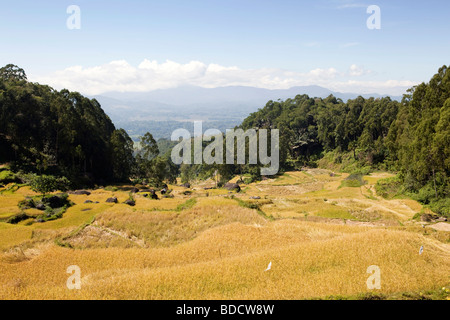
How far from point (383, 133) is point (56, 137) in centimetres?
9337

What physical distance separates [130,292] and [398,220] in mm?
33300

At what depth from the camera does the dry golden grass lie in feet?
42.1

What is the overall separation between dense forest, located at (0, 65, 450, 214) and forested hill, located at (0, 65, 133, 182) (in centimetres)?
18

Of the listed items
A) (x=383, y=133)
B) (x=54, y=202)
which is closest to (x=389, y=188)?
(x=383, y=133)

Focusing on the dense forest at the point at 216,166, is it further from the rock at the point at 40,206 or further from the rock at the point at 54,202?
the rock at the point at 40,206

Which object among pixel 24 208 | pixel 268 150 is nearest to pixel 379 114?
pixel 268 150

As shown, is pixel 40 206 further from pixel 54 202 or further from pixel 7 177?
pixel 7 177

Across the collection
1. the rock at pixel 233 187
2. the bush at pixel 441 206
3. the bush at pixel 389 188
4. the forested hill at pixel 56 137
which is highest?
the forested hill at pixel 56 137

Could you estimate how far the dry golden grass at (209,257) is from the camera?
12.8 meters

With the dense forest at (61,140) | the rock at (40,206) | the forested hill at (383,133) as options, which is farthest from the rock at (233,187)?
the rock at (40,206)

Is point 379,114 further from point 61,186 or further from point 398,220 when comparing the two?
point 61,186

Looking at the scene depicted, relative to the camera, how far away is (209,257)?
60.1 feet

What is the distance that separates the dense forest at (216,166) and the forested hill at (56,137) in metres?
0.18

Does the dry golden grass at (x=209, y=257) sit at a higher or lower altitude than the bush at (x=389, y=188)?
higher
